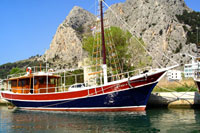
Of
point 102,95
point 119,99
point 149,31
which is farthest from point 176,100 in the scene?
point 149,31

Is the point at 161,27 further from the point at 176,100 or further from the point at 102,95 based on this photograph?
the point at 102,95

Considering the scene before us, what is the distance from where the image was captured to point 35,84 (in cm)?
2375

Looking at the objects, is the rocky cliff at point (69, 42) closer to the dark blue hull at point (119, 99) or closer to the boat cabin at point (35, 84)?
the boat cabin at point (35, 84)

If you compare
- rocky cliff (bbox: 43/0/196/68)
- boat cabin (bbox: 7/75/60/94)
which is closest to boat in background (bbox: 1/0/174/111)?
boat cabin (bbox: 7/75/60/94)

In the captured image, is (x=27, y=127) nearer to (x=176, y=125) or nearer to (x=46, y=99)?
(x=46, y=99)

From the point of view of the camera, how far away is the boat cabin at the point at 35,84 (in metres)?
23.5

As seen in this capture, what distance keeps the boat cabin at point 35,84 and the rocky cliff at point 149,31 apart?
2883 centimetres

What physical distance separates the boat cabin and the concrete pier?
38.4 feet

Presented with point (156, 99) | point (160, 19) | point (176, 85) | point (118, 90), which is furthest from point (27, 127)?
point (160, 19)

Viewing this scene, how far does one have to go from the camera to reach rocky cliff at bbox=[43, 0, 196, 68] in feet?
245

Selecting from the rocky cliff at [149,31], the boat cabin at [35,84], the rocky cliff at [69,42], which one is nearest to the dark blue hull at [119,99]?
the boat cabin at [35,84]

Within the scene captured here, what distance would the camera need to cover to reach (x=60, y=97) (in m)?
20.7

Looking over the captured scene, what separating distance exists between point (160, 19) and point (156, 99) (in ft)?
220

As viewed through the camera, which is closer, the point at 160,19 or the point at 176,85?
the point at 176,85
